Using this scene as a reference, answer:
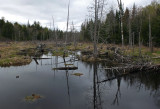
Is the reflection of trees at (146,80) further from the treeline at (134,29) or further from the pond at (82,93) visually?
the treeline at (134,29)

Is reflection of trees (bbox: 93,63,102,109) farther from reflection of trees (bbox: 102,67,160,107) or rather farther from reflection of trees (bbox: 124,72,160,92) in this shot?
reflection of trees (bbox: 124,72,160,92)

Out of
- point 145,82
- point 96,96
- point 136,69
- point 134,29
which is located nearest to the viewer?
point 96,96

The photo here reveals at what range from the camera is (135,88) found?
39.3 feet

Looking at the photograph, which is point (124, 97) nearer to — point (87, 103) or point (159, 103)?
point (159, 103)

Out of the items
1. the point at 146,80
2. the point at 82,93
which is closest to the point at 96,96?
the point at 82,93

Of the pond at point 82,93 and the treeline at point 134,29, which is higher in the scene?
the treeline at point 134,29

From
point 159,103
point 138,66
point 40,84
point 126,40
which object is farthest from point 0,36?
point 159,103

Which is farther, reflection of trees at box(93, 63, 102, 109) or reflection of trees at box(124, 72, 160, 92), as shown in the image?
reflection of trees at box(124, 72, 160, 92)

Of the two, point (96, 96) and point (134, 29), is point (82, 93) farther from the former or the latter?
point (134, 29)

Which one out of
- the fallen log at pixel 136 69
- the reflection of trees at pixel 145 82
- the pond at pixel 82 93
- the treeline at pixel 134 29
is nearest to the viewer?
the pond at pixel 82 93

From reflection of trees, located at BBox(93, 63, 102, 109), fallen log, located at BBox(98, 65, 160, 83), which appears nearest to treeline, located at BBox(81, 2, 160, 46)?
fallen log, located at BBox(98, 65, 160, 83)

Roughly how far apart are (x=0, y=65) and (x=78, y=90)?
15039 millimetres

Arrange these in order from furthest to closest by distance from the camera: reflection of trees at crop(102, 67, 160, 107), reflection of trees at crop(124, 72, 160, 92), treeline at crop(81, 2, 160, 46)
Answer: treeline at crop(81, 2, 160, 46)
reflection of trees at crop(124, 72, 160, 92)
reflection of trees at crop(102, 67, 160, 107)

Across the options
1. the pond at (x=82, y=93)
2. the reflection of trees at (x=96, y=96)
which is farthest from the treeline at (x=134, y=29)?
the reflection of trees at (x=96, y=96)
